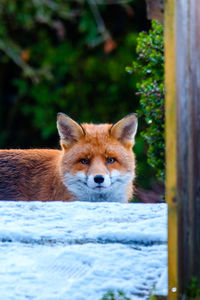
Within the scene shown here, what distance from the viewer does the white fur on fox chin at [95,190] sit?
5.36m

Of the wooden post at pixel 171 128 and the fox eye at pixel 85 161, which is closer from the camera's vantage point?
the wooden post at pixel 171 128

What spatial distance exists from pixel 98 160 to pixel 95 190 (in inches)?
8.7

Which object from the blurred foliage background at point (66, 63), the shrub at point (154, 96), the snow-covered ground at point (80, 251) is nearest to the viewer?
the snow-covered ground at point (80, 251)

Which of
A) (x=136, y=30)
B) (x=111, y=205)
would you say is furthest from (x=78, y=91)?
(x=111, y=205)

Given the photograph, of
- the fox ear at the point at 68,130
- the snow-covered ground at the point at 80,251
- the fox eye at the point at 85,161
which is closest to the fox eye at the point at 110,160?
the fox eye at the point at 85,161

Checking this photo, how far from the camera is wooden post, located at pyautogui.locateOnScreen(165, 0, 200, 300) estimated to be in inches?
95.9

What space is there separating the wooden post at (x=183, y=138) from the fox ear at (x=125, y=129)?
3048 mm

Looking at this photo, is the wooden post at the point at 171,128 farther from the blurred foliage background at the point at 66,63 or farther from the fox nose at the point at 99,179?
the blurred foliage background at the point at 66,63

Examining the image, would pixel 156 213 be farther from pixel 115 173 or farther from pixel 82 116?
pixel 82 116

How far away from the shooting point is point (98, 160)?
5.33m

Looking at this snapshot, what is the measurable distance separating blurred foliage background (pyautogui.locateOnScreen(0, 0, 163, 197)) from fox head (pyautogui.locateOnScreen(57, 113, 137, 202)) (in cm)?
381

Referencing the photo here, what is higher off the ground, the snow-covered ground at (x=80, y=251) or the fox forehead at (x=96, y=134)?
the fox forehead at (x=96, y=134)

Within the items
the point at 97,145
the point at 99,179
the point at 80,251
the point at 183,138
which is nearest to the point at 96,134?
the point at 97,145

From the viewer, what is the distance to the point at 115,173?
5.36 m
